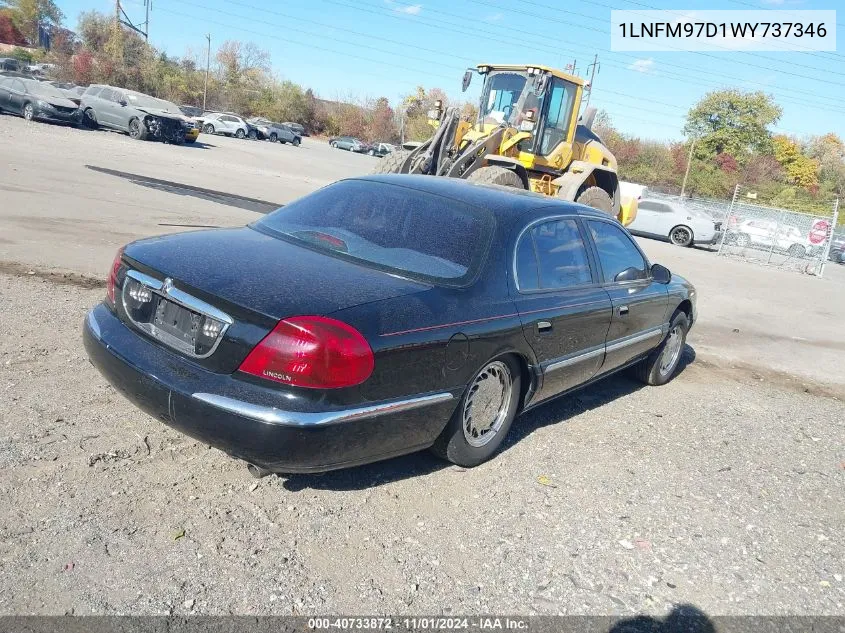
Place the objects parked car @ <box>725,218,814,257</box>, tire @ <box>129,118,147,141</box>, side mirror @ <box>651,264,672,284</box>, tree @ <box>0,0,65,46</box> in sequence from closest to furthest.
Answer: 1. side mirror @ <box>651,264,672,284</box>
2. parked car @ <box>725,218,814,257</box>
3. tire @ <box>129,118,147,141</box>
4. tree @ <box>0,0,65,46</box>

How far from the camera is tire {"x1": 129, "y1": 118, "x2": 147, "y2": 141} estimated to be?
89.6ft

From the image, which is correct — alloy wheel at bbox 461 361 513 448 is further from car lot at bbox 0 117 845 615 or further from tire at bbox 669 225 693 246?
tire at bbox 669 225 693 246

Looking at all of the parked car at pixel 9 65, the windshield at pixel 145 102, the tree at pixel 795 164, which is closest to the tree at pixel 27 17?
the parked car at pixel 9 65

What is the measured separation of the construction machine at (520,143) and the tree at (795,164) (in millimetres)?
61376


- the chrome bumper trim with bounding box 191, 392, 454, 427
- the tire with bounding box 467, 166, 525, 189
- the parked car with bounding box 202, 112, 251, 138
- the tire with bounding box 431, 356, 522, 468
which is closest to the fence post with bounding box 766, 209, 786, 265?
the tire with bounding box 467, 166, 525, 189

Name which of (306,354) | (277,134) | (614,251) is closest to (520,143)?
(614,251)

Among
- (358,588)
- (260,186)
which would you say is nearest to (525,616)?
(358,588)

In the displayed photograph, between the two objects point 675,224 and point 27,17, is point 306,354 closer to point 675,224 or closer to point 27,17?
point 675,224

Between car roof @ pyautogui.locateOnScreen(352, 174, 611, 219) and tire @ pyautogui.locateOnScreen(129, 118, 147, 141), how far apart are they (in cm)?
2586

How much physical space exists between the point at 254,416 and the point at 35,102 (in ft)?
91.3

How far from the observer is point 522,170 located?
13.0 meters

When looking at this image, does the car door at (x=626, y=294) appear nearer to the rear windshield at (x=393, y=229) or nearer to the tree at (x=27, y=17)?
the rear windshield at (x=393, y=229)

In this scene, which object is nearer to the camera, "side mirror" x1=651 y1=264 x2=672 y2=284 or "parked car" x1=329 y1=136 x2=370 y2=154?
"side mirror" x1=651 y1=264 x2=672 y2=284

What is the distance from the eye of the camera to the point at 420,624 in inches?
104
